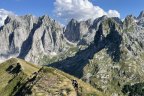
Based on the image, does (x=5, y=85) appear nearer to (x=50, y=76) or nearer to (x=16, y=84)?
(x=16, y=84)

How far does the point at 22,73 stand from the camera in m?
157

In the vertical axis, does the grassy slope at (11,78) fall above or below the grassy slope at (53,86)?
above

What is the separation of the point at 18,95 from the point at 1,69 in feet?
179

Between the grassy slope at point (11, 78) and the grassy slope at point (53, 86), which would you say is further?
the grassy slope at point (11, 78)

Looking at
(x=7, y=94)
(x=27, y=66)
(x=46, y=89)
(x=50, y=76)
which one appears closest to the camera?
(x=46, y=89)

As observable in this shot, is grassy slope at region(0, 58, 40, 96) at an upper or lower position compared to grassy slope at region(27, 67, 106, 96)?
upper

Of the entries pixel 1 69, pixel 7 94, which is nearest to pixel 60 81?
pixel 7 94

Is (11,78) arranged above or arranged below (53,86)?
above

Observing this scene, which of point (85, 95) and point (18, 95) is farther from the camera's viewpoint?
point (18, 95)

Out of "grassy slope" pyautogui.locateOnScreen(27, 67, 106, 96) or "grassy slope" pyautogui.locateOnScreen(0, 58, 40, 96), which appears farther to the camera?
"grassy slope" pyautogui.locateOnScreen(0, 58, 40, 96)

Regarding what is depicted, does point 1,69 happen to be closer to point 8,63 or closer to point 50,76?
point 8,63

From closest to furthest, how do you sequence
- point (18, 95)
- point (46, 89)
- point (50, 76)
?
1. point (46, 89)
2. point (50, 76)
3. point (18, 95)

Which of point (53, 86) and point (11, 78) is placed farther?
point (11, 78)

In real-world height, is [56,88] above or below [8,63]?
below
